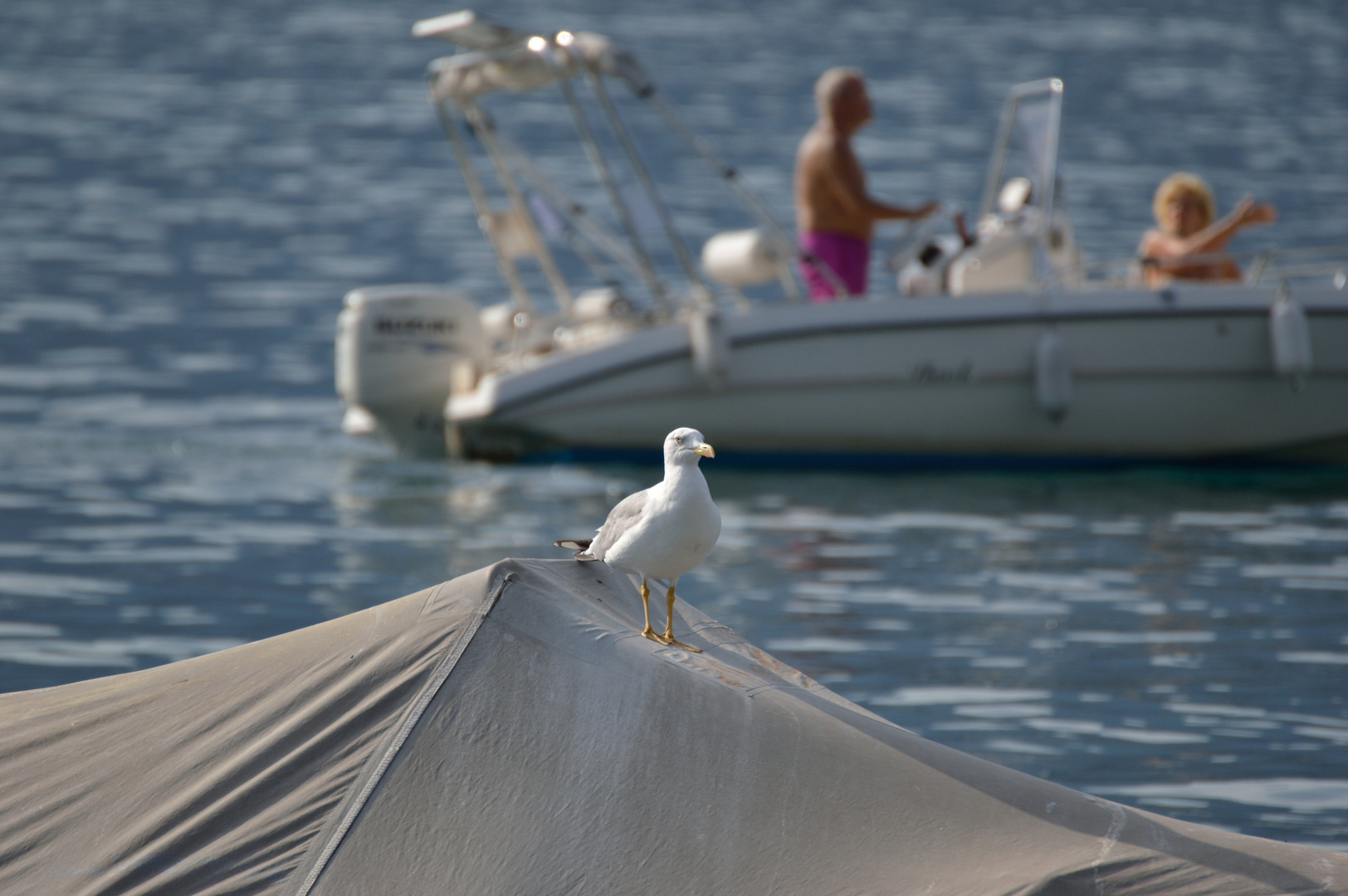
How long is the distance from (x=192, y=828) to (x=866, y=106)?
756 centimetres

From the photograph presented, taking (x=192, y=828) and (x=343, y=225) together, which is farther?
(x=343, y=225)

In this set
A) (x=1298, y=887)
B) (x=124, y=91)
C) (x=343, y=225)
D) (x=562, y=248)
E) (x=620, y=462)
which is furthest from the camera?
(x=124, y=91)

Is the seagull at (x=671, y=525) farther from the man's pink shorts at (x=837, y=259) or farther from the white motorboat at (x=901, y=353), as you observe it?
the man's pink shorts at (x=837, y=259)

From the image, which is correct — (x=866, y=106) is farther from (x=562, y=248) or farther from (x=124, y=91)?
(x=124, y=91)

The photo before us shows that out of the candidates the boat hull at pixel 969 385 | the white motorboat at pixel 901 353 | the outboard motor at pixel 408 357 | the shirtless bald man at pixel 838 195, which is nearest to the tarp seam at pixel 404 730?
the white motorboat at pixel 901 353

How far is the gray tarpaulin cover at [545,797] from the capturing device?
334 centimetres

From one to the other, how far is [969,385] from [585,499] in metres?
2.41

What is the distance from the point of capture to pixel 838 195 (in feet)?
32.6

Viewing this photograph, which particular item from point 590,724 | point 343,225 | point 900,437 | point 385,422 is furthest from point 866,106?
point 343,225

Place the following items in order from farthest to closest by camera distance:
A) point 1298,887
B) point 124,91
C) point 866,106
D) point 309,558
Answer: point 124,91 → point 866,106 → point 309,558 → point 1298,887

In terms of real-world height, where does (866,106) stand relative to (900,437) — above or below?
above

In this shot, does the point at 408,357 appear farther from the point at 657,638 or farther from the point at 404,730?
the point at 404,730

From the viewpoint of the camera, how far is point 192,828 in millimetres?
3400

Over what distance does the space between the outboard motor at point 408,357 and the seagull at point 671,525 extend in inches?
291
